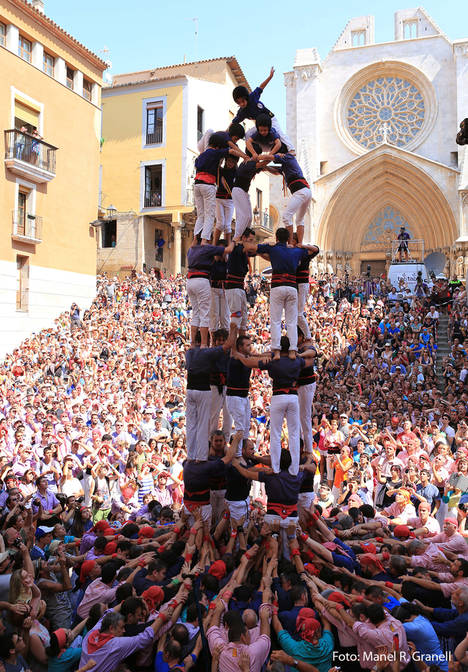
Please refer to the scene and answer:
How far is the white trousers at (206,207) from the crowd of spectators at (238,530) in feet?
9.96

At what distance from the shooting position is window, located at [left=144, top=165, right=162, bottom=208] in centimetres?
3378

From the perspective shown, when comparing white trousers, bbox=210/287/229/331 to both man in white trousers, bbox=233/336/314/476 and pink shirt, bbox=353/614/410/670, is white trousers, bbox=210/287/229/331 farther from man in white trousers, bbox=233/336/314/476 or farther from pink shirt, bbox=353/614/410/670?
pink shirt, bbox=353/614/410/670

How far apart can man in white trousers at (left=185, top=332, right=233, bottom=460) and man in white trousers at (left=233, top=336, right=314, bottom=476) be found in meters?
0.79

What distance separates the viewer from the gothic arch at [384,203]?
3266 cm

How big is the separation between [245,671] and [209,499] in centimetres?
315

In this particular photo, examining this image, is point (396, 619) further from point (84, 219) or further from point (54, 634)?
point (84, 219)

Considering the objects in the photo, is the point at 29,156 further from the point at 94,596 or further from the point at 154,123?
the point at 94,596

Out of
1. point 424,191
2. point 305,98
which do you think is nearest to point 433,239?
point 424,191

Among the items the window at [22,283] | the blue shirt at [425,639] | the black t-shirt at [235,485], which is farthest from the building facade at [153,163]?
the blue shirt at [425,639]

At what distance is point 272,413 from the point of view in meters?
7.52

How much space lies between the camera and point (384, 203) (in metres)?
35.2

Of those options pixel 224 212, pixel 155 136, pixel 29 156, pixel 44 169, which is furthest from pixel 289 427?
pixel 155 136

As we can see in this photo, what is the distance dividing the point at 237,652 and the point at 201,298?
4.60 meters

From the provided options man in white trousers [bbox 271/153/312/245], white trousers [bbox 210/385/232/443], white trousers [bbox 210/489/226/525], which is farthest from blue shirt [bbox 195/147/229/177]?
white trousers [bbox 210/489/226/525]
